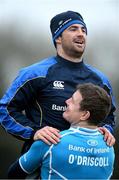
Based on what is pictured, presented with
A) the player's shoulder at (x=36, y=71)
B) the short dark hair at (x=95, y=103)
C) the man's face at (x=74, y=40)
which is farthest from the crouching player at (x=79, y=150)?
the man's face at (x=74, y=40)

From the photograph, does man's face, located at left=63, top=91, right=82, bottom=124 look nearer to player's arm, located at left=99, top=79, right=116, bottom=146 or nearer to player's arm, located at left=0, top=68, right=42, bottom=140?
player's arm, located at left=99, top=79, right=116, bottom=146

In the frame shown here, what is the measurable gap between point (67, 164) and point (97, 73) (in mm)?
789

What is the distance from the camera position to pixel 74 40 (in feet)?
10.2

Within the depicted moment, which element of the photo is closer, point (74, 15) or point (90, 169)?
point (90, 169)

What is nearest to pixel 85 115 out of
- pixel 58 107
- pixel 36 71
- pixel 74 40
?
pixel 58 107

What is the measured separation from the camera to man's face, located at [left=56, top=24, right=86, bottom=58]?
3105 millimetres

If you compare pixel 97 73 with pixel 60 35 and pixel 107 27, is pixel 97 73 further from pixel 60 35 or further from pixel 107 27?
pixel 107 27

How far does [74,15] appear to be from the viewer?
3242mm

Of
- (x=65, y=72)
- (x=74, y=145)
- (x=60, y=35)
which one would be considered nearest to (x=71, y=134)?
(x=74, y=145)

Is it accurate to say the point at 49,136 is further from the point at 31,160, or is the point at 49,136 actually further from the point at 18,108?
the point at 18,108

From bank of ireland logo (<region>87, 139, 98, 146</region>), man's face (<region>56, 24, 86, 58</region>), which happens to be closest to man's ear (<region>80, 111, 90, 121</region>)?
bank of ireland logo (<region>87, 139, 98, 146</region>)

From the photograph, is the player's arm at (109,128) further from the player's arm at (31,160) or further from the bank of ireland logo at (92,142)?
Result: the player's arm at (31,160)

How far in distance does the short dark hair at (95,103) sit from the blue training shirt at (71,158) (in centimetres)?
7

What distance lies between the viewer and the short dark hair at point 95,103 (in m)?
2.59
